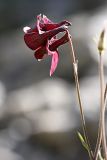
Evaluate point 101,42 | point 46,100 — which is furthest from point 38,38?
point 46,100

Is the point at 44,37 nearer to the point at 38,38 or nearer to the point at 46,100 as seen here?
the point at 38,38

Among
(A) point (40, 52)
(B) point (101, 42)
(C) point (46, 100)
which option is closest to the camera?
(B) point (101, 42)

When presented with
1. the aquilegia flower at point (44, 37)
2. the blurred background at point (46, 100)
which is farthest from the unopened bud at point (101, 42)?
the blurred background at point (46, 100)

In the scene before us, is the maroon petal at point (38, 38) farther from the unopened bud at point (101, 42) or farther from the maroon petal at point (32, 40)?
the unopened bud at point (101, 42)

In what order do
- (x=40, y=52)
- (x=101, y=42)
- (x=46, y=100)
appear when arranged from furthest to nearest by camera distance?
(x=46, y=100) < (x=40, y=52) < (x=101, y=42)

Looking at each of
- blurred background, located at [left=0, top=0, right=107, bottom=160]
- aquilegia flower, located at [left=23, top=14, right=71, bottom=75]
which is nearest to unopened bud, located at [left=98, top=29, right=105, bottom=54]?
aquilegia flower, located at [left=23, top=14, right=71, bottom=75]

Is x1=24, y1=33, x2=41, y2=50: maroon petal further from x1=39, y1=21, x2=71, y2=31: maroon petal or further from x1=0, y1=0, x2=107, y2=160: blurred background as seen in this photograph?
x1=0, y1=0, x2=107, y2=160: blurred background
